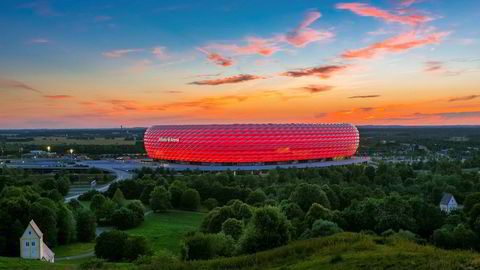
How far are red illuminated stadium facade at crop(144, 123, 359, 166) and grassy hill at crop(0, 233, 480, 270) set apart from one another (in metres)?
134

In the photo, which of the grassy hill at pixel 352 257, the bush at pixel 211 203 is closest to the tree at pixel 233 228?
the grassy hill at pixel 352 257

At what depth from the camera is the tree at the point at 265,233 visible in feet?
94.0

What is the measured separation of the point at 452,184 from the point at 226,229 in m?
56.9

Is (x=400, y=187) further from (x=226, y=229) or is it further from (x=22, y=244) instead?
(x=22, y=244)

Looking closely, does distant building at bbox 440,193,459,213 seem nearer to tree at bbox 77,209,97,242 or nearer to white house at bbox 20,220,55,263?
tree at bbox 77,209,97,242

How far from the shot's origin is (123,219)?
61.9 meters

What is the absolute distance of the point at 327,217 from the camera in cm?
4506

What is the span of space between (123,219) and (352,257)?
4749 centimetres

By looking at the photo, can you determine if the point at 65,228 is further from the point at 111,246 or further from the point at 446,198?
the point at 446,198

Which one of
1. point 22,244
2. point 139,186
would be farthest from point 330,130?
point 22,244

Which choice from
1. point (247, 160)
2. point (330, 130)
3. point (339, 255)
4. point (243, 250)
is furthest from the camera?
point (330, 130)

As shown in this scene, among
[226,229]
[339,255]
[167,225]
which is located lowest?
[167,225]

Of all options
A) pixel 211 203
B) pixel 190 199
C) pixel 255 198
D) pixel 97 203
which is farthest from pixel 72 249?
pixel 255 198

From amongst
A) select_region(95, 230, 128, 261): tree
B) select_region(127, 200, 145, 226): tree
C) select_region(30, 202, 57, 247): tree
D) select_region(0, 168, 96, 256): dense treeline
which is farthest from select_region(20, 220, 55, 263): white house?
select_region(127, 200, 145, 226): tree
